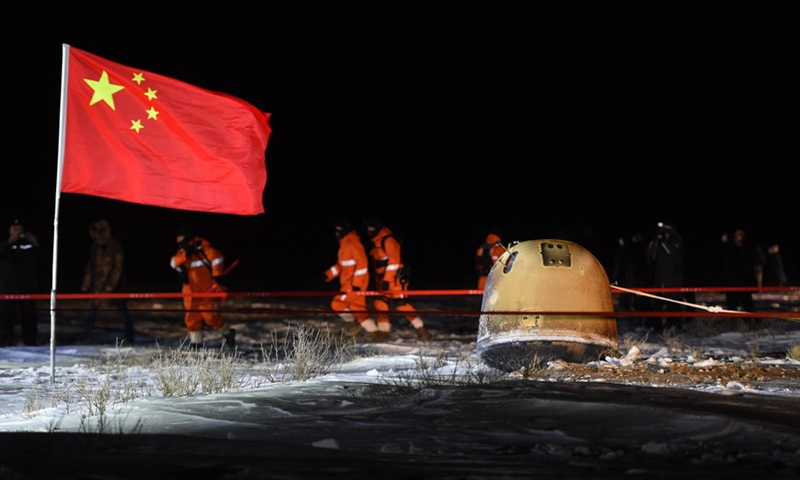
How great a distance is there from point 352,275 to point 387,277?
0.51m

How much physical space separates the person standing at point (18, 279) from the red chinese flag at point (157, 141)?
16.6 ft

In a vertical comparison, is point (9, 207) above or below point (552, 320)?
above

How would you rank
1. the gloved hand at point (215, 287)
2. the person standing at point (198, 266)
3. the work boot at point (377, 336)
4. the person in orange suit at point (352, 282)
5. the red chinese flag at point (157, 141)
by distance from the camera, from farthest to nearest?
A: the person in orange suit at point (352, 282) → the work boot at point (377, 336) → the gloved hand at point (215, 287) → the person standing at point (198, 266) → the red chinese flag at point (157, 141)

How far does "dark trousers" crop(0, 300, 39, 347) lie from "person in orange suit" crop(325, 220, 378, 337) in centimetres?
405

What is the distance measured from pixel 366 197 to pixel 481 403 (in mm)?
66976

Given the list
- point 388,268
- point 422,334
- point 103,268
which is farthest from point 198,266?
point 422,334

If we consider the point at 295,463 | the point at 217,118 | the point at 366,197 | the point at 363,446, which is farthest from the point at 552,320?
the point at 366,197

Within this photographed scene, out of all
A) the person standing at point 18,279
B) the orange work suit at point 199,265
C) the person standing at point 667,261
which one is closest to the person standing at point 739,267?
the person standing at point 667,261

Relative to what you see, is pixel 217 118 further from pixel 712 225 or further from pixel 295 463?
pixel 712 225

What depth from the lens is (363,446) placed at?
252 inches

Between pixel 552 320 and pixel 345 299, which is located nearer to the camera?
pixel 552 320

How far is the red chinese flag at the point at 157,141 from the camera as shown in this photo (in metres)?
11.1

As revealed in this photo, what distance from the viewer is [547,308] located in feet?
35.4

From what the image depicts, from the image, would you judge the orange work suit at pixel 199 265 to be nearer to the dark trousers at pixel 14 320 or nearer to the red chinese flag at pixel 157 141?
the dark trousers at pixel 14 320
